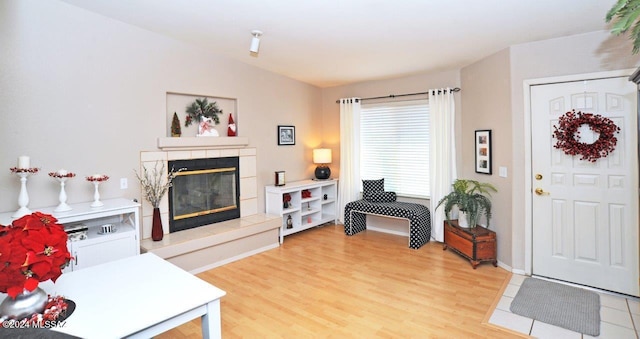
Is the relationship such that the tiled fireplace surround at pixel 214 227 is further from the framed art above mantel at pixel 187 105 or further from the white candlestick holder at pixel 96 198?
the white candlestick holder at pixel 96 198

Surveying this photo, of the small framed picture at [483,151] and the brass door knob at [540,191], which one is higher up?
the small framed picture at [483,151]

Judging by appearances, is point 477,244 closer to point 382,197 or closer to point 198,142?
point 382,197

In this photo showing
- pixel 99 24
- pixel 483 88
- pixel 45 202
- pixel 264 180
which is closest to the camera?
pixel 45 202

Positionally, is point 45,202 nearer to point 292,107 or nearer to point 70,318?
point 70,318

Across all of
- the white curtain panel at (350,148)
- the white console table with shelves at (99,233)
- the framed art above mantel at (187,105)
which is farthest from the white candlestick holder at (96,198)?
the white curtain panel at (350,148)

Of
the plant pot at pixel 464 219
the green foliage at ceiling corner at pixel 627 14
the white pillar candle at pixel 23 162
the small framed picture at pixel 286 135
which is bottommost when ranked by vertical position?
the plant pot at pixel 464 219

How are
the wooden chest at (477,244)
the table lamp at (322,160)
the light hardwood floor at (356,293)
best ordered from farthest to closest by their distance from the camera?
the table lamp at (322,160)
the wooden chest at (477,244)
the light hardwood floor at (356,293)

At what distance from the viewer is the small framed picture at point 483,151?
13.4 feet

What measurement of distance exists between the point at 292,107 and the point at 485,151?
116 inches

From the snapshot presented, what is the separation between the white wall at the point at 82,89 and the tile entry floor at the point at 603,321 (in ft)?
12.6

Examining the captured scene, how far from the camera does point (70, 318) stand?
1.39m

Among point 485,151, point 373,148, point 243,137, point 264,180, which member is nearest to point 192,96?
point 243,137

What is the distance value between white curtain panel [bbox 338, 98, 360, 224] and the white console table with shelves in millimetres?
3260

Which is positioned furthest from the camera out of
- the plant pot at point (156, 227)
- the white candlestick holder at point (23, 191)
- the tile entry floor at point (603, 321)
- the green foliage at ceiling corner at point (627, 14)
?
the plant pot at point (156, 227)
